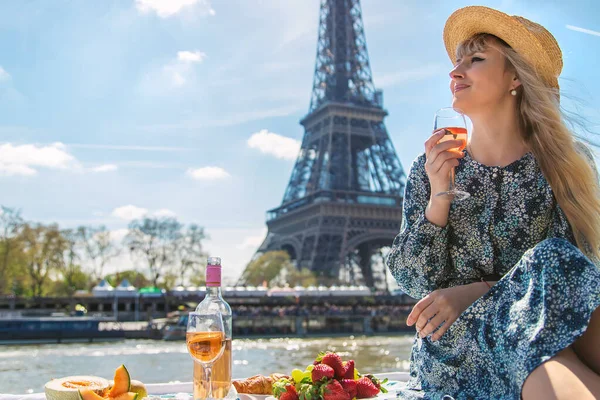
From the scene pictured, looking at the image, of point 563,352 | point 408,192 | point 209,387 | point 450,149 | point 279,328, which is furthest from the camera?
point 279,328

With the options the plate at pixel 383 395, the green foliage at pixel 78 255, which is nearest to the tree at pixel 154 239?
the green foliage at pixel 78 255

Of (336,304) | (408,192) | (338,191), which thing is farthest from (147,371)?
(338,191)

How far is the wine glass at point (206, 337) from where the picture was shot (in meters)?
2.34

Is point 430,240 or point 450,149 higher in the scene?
point 450,149

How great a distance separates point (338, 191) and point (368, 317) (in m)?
10.3

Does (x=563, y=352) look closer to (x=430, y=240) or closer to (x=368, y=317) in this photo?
(x=430, y=240)

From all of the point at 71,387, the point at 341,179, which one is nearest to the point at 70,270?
the point at 341,179

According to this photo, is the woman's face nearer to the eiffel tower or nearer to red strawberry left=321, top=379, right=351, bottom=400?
red strawberry left=321, top=379, right=351, bottom=400

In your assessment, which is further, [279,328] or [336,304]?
[336,304]

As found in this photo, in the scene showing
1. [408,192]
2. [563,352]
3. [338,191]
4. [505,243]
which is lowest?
[563,352]

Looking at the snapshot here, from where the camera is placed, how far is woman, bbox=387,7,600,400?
2.29 metres

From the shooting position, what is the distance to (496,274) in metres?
2.73

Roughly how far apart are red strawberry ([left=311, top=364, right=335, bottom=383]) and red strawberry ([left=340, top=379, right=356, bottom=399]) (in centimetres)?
10

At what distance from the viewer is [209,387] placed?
2436mm
